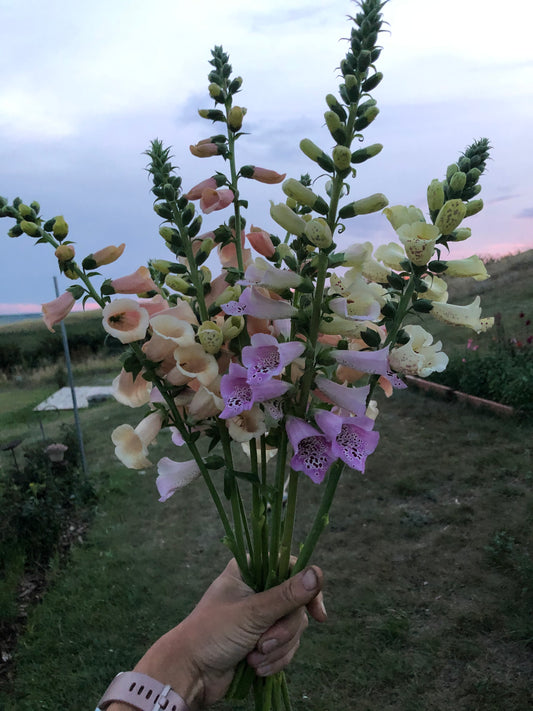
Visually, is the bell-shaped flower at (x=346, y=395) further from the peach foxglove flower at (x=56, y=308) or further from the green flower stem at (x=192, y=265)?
the peach foxglove flower at (x=56, y=308)

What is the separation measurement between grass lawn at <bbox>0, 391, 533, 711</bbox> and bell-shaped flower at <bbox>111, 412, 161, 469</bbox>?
8.62ft

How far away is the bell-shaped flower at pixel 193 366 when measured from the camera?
115 centimetres

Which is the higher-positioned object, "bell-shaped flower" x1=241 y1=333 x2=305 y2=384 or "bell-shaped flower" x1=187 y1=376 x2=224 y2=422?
"bell-shaped flower" x1=241 y1=333 x2=305 y2=384

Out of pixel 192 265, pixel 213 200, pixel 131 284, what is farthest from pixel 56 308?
pixel 213 200

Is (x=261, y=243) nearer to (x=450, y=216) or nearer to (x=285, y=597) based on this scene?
(x=450, y=216)

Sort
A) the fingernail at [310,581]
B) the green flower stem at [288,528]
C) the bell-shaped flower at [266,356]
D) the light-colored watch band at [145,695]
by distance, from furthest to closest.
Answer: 1. the light-colored watch band at [145,695]
2. the fingernail at [310,581]
3. the green flower stem at [288,528]
4. the bell-shaped flower at [266,356]

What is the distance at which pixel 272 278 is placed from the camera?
1087 millimetres

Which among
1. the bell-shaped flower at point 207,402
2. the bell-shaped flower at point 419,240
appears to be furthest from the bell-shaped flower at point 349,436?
the bell-shaped flower at point 419,240

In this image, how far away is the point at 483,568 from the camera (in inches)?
167

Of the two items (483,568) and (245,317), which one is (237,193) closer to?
(245,317)

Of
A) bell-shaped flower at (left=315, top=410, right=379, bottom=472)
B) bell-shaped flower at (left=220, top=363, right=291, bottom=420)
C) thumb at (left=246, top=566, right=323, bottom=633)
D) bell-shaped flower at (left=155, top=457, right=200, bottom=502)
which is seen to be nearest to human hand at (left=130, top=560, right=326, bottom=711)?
thumb at (left=246, top=566, right=323, bottom=633)

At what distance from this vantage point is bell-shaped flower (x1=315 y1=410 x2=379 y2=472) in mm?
1089

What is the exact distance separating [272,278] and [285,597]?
0.77 metres

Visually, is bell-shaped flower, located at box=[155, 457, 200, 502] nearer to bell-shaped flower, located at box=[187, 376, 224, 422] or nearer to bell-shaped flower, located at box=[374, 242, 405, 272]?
bell-shaped flower, located at box=[187, 376, 224, 422]
